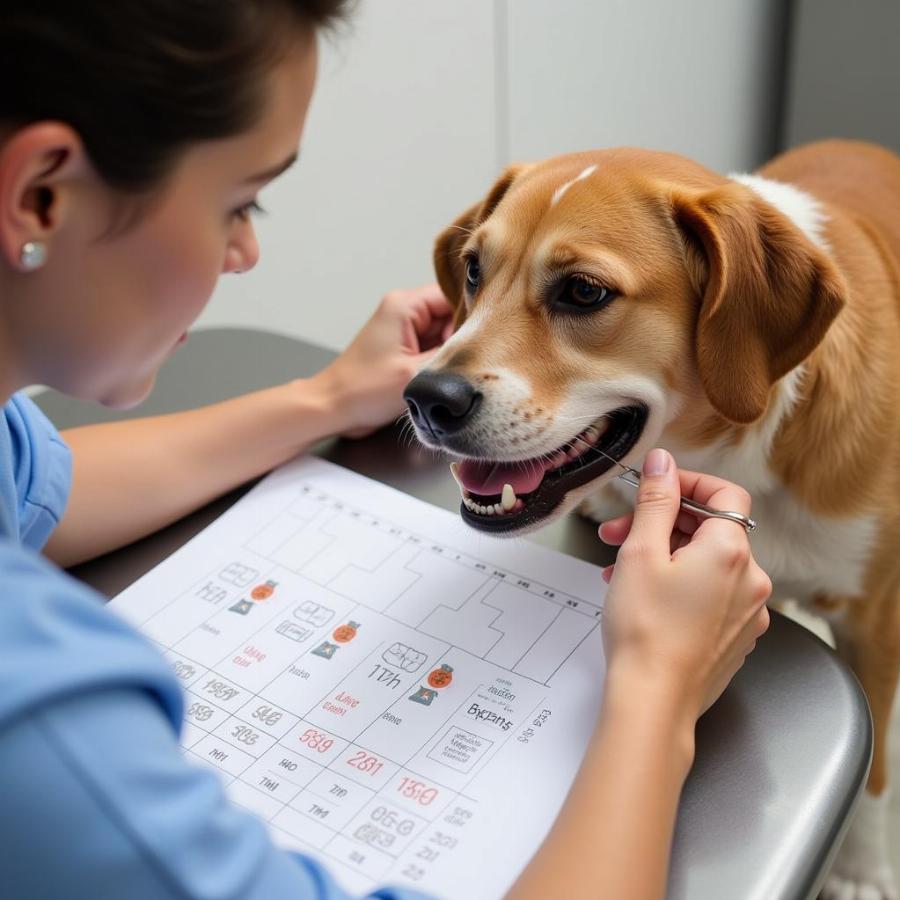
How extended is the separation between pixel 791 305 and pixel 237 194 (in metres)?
0.57

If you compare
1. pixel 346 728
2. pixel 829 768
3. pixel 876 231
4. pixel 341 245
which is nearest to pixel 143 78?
pixel 346 728

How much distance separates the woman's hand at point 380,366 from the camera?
1.08 metres

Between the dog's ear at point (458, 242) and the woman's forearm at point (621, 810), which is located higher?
the dog's ear at point (458, 242)

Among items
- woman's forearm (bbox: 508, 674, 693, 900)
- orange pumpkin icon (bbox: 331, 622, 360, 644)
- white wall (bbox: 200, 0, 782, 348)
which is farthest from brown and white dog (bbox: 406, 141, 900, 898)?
white wall (bbox: 200, 0, 782, 348)

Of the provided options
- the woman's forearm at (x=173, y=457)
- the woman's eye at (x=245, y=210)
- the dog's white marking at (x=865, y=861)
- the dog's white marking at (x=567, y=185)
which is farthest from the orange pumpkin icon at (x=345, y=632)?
the dog's white marking at (x=865, y=861)

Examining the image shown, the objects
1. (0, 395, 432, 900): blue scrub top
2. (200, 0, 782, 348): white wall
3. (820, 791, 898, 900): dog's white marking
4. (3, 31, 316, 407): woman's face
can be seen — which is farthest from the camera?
(200, 0, 782, 348): white wall

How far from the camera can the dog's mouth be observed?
3.05ft

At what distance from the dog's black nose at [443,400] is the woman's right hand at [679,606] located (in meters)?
0.22

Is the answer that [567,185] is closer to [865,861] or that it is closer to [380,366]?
[380,366]

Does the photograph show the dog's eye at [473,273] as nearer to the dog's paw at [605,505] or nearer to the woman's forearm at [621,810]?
the dog's paw at [605,505]

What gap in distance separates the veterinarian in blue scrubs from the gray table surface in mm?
37

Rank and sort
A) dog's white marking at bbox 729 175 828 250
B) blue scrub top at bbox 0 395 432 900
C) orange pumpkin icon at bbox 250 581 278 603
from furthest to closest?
dog's white marking at bbox 729 175 828 250, orange pumpkin icon at bbox 250 581 278 603, blue scrub top at bbox 0 395 432 900

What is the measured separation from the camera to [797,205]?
3.75ft

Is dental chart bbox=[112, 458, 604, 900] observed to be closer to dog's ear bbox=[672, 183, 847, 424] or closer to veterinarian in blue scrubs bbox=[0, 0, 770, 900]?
veterinarian in blue scrubs bbox=[0, 0, 770, 900]
